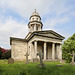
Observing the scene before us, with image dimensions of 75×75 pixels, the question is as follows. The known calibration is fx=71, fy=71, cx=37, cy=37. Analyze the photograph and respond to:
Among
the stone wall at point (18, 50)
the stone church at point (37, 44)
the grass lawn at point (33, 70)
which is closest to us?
the grass lawn at point (33, 70)

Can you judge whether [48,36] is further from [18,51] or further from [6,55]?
[6,55]

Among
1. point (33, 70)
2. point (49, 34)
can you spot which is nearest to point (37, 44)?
point (49, 34)

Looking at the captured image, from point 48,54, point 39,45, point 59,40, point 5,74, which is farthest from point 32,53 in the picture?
point 5,74

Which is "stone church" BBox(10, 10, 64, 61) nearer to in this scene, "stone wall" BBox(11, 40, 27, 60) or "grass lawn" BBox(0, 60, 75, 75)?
"stone wall" BBox(11, 40, 27, 60)

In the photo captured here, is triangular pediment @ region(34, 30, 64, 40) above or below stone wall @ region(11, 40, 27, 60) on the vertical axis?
above

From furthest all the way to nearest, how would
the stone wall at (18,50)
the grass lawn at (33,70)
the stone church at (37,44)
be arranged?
the stone wall at (18,50), the stone church at (37,44), the grass lawn at (33,70)

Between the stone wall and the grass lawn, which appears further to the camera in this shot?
the stone wall

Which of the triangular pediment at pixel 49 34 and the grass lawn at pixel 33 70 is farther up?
the triangular pediment at pixel 49 34

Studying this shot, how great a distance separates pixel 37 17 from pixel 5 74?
92.9 feet

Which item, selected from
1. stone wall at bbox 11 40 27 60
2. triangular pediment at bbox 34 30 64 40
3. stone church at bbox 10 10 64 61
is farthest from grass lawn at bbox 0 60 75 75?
stone wall at bbox 11 40 27 60

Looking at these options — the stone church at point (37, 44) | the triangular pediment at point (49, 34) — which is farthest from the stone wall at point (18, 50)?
the triangular pediment at point (49, 34)

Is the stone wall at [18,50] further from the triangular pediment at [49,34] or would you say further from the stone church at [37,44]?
→ the triangular pediment at [49,34]

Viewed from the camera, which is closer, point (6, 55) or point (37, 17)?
point (37, 17)

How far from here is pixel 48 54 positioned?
81.6 ft
